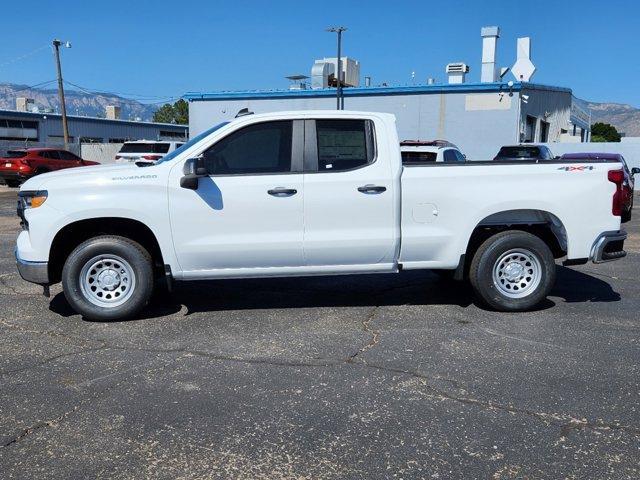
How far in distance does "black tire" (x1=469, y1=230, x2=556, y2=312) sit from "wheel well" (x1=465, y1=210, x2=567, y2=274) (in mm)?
129

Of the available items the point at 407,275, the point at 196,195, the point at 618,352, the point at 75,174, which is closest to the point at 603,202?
the point at 618,352

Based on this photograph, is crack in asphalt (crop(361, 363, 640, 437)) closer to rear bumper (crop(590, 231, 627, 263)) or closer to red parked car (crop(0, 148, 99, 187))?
rear bumper (crop(590, 231, 627, 263))

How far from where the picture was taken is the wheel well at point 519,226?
6531 mm

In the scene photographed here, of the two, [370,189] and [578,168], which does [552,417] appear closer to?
[370,189]

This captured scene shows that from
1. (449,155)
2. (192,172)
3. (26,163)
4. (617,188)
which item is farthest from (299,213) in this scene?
(26,163)

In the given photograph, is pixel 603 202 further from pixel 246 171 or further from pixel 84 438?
pixel 84 438

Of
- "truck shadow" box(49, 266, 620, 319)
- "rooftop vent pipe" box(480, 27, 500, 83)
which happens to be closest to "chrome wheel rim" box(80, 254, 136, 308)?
"truck shadow" box(49, 266, 620, 319)

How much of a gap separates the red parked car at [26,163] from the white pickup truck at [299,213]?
828 inches

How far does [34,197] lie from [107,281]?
1.01 m

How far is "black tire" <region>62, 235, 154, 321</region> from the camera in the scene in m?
6.06

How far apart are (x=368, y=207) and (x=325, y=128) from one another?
2.94 feet

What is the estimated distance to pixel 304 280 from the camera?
26.7 feet

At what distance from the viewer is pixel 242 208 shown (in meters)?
6.05

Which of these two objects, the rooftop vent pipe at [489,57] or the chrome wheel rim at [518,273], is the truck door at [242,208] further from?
the rooftop vent pipe at [489,57]
